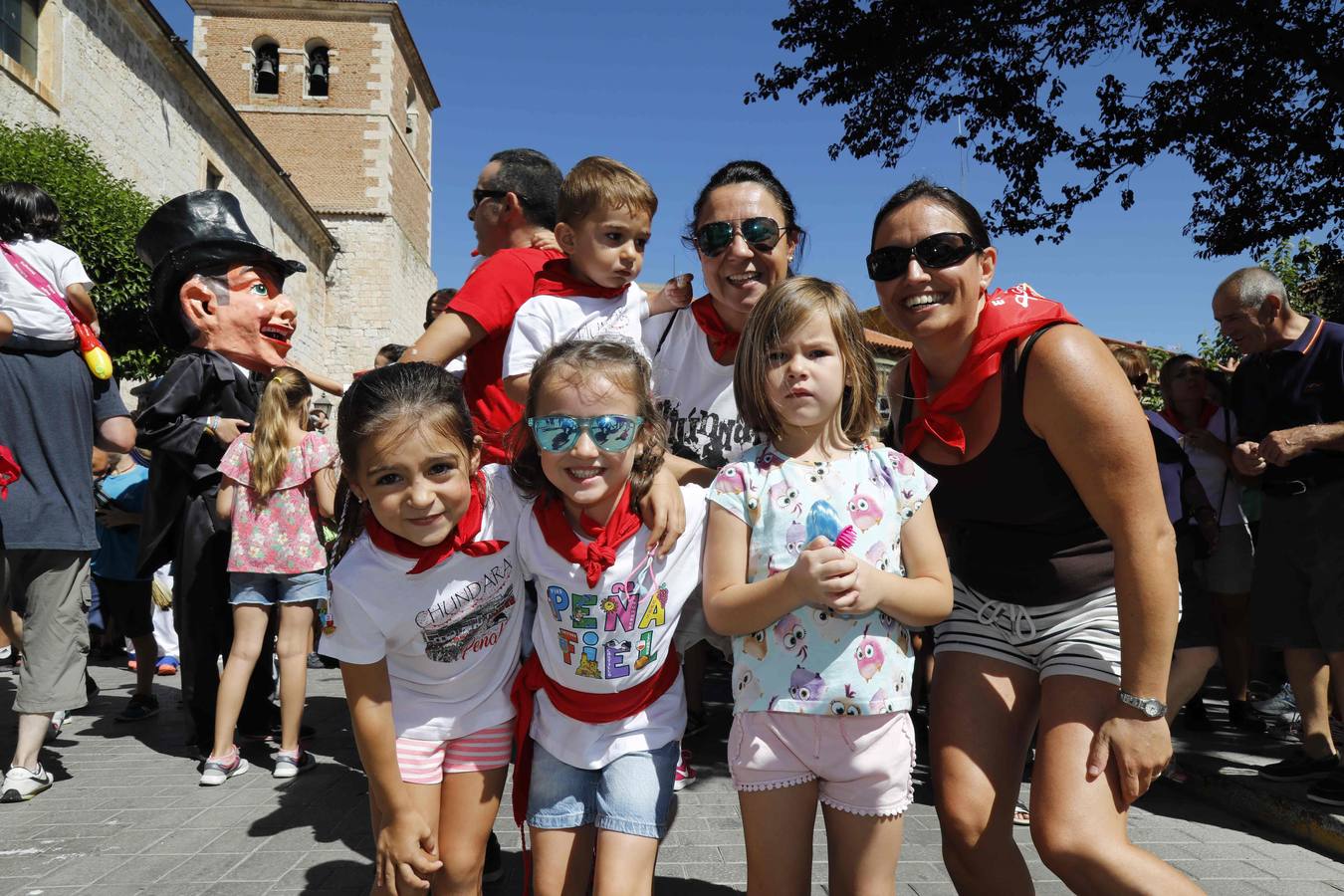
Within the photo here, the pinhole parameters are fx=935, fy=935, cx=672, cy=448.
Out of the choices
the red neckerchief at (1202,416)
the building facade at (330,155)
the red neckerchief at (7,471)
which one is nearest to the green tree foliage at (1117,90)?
the red neckerchief at (1202,416)

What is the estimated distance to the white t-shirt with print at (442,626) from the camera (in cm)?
230

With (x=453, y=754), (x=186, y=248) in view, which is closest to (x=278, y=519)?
(x=186, y=248)

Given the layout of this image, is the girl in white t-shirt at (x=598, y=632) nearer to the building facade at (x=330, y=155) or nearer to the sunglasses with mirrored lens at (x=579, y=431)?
A: the sunglasses with mirrored lens at (x=579, y=431)

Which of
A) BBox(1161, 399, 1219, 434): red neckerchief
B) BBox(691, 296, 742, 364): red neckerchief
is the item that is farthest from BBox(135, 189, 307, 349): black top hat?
BBox(1161, 399, 1219, 434): red neckerchief

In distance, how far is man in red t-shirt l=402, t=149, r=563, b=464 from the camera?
2939mm

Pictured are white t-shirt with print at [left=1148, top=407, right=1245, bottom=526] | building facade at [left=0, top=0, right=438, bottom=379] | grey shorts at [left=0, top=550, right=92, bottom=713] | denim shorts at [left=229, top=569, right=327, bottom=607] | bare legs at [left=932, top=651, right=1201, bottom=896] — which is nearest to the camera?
bare legs at [left=932, top=651, right=1201, bottom=896]

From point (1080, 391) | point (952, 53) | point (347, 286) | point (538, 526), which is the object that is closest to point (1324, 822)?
point (1080, 391)

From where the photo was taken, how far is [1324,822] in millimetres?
3760

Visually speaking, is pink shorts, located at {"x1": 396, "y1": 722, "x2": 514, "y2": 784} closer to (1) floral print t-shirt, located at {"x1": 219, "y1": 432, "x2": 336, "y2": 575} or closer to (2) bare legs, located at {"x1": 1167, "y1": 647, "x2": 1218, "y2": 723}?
(1) floral print t-shirt, located at {"x1": 219, "y1": 432, "x2": 336, "y2": 575}

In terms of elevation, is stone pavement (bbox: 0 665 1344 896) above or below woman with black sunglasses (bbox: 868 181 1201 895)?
below

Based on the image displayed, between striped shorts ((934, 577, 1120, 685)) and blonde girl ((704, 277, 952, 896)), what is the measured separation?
0.24 metres

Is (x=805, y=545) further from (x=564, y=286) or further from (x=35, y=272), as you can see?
(x=35, y=272)

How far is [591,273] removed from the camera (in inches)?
115

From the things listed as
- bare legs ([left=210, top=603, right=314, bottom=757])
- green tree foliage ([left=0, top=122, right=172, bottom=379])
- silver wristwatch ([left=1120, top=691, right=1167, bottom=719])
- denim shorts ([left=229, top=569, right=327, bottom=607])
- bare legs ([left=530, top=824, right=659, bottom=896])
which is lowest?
bare legs ([left=210, top=603, right=314, bottom=757])
